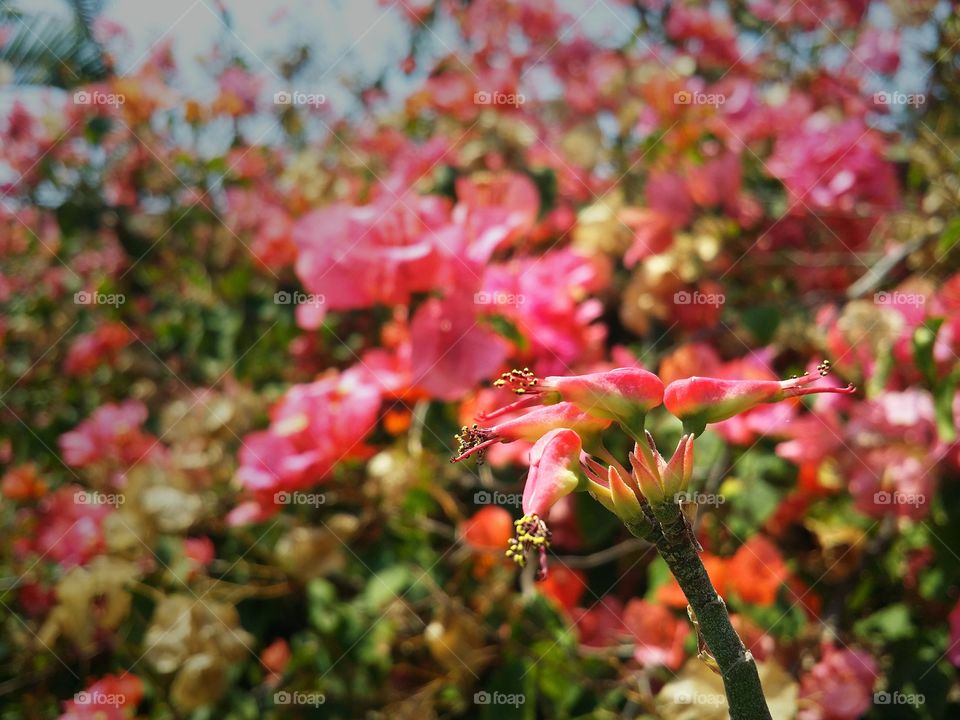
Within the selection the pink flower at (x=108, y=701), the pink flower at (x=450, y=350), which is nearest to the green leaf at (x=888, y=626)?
the pink flower at (x=450, y=350)

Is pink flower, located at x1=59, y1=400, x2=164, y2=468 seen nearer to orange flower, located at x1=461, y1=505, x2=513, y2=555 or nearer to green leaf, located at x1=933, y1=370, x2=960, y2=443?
orange flower, located at x1=461, y1=505, x2=513, y2=555

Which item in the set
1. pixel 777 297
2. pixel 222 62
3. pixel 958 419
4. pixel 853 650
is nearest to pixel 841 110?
pixel 777 297

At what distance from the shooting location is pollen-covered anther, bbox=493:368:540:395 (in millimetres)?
399

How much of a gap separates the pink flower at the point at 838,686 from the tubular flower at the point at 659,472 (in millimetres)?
561

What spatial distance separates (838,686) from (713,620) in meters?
0.56

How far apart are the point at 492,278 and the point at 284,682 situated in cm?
60

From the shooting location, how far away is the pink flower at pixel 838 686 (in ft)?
2.52

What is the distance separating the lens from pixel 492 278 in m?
0.96

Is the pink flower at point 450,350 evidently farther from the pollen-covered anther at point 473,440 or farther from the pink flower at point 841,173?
the pink flower at point 841,173

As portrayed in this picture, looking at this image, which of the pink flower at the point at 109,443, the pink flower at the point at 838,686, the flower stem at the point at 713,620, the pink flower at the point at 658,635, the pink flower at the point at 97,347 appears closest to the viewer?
the flower stem at the point at 713,620

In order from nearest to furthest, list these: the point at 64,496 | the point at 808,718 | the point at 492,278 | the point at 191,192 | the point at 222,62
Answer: the point at 808,718, the point at 492,278, the point at 64,496, the point at 191,192, the point at 222,62

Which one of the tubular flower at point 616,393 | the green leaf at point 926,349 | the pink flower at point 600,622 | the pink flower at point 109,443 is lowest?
the pink flower at point 600,622

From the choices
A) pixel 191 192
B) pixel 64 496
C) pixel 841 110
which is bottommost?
pixel 64 496

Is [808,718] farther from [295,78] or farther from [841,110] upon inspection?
[295,78]
